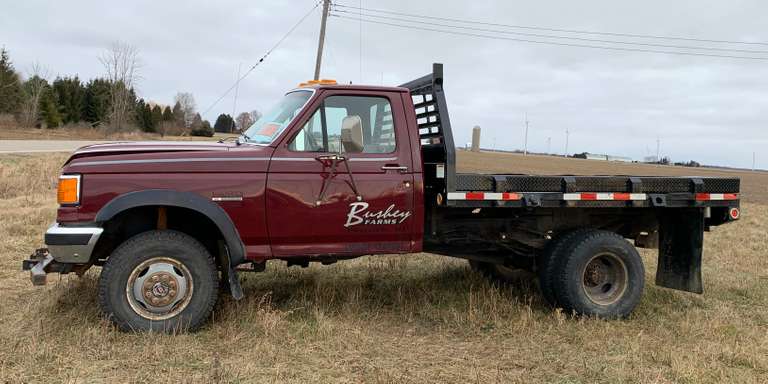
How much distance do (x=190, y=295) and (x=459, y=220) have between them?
8.10 feet

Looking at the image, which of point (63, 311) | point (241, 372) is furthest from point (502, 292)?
point (63, 311)

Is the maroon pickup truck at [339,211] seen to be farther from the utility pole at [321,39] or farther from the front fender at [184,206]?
the utility pole at [321,39]

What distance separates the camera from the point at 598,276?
220 inches

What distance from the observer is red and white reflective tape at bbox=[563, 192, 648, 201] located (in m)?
5.27

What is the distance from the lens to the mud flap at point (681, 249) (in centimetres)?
570

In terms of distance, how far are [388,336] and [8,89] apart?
58.3 m

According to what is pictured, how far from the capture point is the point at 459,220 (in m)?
5.48

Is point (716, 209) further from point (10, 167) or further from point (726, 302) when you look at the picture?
point (10, 167)

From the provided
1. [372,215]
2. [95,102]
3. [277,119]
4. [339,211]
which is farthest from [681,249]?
[95,102]

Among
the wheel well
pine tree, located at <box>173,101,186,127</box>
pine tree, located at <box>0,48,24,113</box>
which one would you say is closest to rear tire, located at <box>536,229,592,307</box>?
the wheel well

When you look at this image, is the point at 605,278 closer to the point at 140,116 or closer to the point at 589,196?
the point at 589,196

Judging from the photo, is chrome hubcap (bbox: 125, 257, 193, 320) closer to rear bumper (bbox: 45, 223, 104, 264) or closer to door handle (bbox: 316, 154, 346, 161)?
rear bumper (bbox: 45, 223, 104, 264)

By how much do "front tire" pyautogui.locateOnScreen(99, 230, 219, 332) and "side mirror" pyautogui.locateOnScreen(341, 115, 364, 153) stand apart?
1.40 metres

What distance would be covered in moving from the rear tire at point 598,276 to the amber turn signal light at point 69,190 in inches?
159
